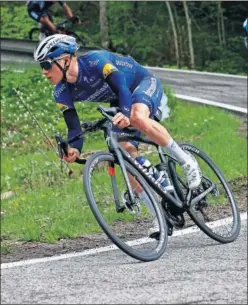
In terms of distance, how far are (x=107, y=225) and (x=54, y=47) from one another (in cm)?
88

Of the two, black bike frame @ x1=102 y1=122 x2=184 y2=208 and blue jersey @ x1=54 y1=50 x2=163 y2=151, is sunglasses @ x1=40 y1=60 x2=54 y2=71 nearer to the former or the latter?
blue jersey @ x1=54 y1=50 x2=163 y2=151

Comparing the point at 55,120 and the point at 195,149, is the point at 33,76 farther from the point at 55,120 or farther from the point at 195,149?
the point at 195,149

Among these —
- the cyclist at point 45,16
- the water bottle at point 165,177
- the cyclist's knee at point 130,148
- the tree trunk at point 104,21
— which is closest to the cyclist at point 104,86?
the cyclist's knee at point 130,148

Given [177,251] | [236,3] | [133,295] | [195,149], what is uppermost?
[195,149]

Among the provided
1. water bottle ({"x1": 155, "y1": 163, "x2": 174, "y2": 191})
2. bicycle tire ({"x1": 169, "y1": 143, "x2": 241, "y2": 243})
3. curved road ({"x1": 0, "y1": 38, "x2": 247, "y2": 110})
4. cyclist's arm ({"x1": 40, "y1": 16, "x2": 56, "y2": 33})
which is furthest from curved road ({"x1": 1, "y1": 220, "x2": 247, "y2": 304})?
cyclist's arm ({"x1": 40, "y1": 16, "x2": 56, "y2": 33})

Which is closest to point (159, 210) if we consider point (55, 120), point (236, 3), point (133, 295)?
point (133, 295)

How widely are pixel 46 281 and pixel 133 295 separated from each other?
2.24ft

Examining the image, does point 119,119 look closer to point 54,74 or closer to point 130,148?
point 54,74

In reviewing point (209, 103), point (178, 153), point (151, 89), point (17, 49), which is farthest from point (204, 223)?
point (17, 49)

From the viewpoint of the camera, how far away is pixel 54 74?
4359 mm

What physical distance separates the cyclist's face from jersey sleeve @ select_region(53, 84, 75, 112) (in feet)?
1.13

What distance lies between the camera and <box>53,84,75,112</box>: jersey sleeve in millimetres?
4827

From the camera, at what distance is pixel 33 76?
17.9 meters

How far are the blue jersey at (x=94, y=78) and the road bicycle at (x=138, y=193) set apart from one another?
170mm
